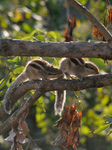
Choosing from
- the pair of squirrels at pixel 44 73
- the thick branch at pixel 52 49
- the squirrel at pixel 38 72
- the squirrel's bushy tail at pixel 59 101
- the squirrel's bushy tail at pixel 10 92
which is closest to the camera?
the thick branch at pixel 52 49

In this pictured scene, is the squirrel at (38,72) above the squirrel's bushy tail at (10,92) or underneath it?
above

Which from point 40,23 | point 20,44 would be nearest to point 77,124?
point 20,44

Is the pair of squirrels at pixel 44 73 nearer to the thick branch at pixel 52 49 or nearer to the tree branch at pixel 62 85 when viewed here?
the tree branch at pixel 62 85

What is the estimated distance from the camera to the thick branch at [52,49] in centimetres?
308

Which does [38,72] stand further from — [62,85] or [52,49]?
[52,49]

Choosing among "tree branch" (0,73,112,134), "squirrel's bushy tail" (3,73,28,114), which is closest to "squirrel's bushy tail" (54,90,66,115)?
"squirrel's bushy tail" (3,73,28,114)

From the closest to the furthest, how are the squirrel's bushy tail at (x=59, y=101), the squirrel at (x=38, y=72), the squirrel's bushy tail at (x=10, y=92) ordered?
the squirrel's bushy tail at (x=10, y=92), the squirrel at (x=38, y=72), the squirrel's bushy tail at (x=59, y=101)

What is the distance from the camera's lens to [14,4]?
32.0 ft

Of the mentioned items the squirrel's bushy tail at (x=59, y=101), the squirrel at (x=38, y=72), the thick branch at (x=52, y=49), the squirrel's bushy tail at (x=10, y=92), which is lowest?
the squirrel's bushy tail at (x=59, y=101)

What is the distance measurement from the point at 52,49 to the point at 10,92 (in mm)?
1713

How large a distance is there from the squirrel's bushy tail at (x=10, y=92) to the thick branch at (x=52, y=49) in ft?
5.05

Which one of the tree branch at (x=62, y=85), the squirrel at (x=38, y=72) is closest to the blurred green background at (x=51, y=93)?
the squirrel at (x=38, y=72)

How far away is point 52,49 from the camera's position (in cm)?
316

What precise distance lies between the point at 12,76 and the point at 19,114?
1.20 metres
